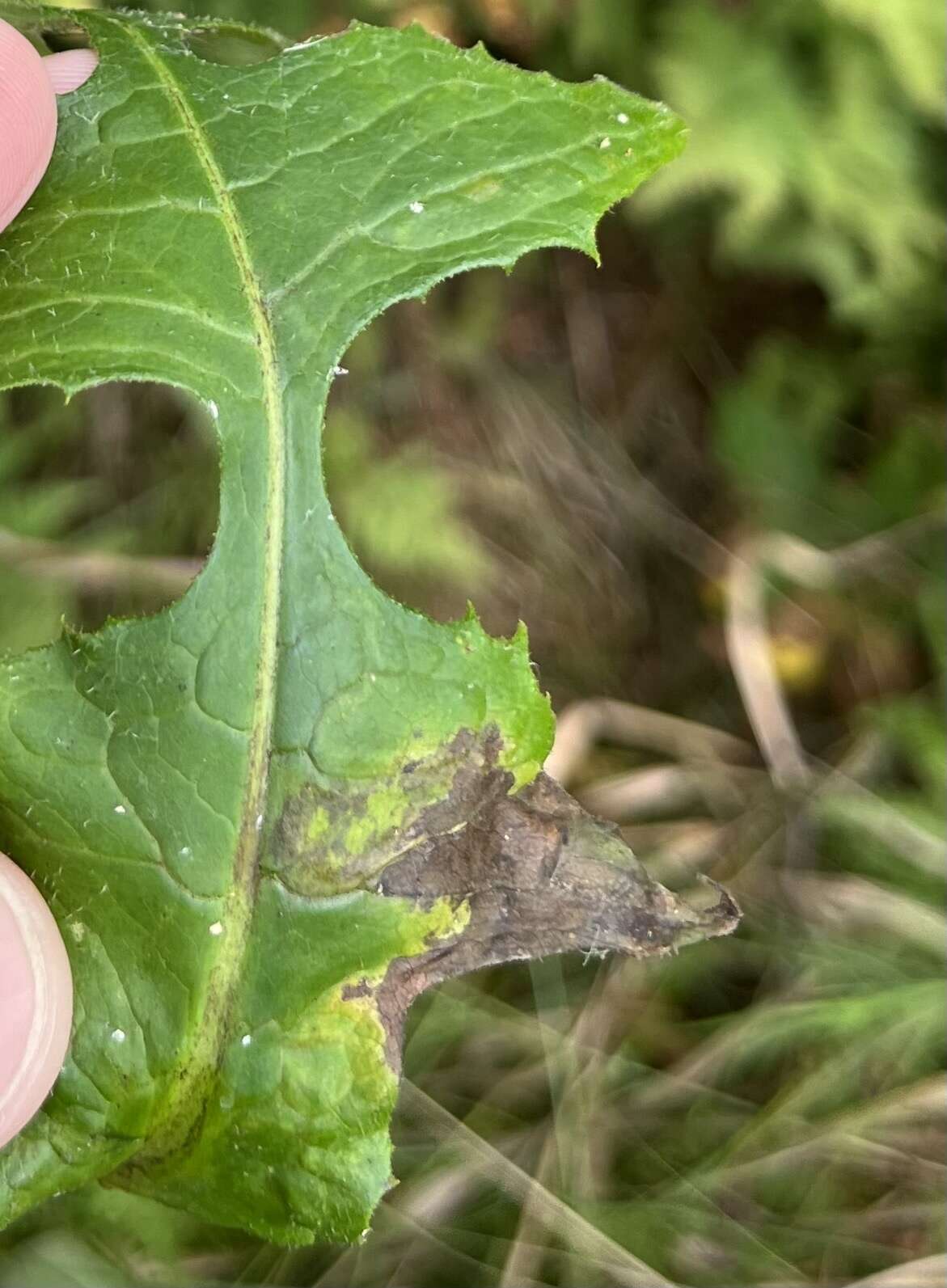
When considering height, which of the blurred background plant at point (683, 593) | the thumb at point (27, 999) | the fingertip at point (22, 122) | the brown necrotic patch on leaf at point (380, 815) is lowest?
the blurred background plant at point (683, 593)

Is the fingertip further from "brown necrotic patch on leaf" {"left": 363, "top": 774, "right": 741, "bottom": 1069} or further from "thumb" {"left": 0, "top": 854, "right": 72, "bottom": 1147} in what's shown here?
"brown necrotic patch on leaf" {"left": 363, "top": 774, "right": 741, "bottom": 1069}

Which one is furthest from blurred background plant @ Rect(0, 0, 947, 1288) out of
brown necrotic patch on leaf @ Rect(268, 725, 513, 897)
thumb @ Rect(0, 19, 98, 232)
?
brown necrotic patch on leaf @ Rect(268, 725, 513, 897)

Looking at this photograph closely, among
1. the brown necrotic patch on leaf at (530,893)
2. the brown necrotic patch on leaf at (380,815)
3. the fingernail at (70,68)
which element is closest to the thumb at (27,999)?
the brown necrotic patch on leaf at (380,815)

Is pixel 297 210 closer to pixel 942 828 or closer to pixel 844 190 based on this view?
pixel 844 190

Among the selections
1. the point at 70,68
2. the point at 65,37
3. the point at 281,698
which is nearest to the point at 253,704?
the point at 281,698

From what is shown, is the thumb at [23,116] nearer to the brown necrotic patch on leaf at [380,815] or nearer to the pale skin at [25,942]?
the pale skin at [25,942]

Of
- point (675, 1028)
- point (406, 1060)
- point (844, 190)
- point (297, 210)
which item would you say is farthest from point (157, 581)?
point (844, 190)
